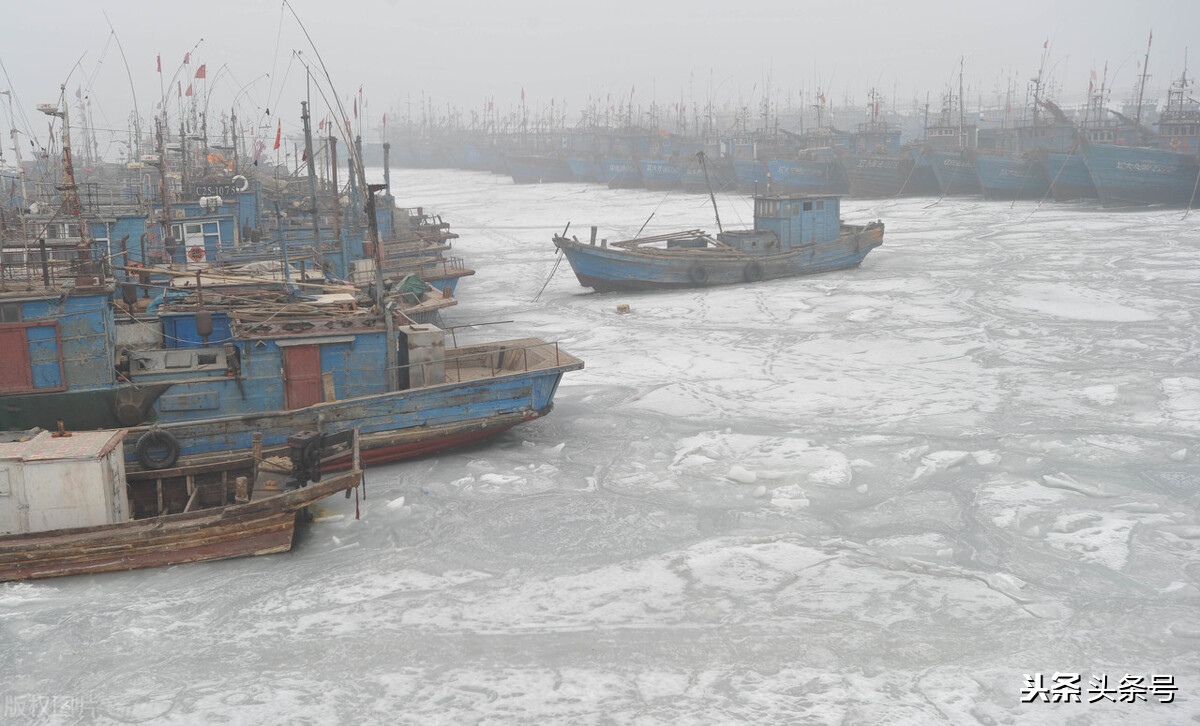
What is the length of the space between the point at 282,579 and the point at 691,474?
17.9 feet

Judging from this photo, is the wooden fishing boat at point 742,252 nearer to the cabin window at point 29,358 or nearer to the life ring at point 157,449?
the life ring at point 157,449

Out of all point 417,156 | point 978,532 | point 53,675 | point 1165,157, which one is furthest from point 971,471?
point 417,156

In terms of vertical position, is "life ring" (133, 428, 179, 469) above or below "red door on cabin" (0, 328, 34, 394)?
below

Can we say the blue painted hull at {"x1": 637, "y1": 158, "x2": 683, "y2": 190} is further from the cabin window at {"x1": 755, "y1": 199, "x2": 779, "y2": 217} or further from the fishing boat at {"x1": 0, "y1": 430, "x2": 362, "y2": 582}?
the fishing boat at {"x1": 0, "y1": 430, "x2": 362, "y2": 582}

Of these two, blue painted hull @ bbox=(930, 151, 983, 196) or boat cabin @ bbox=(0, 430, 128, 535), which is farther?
blue painted hull @ bbox=(930, 151, 983, 196)

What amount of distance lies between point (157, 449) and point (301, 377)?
6.81 feet

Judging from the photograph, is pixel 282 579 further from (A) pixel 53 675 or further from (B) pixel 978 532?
(B) pixel 978 532

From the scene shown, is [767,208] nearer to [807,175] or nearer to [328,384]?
[328,384]

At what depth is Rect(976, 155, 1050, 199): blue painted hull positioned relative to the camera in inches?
2158

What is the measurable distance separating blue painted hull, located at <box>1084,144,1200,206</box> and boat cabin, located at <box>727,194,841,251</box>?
934 inches

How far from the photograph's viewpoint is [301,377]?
13195 mm

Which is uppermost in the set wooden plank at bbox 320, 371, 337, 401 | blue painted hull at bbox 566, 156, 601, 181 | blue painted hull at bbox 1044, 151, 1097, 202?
blue painted hull at bbox 566, 156, 601, 181

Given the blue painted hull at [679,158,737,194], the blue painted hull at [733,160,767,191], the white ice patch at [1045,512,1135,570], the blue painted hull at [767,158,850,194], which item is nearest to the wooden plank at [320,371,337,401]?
the white ice patch at [1045,512,1135,570]

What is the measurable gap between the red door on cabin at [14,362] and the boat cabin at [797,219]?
22788 mm
